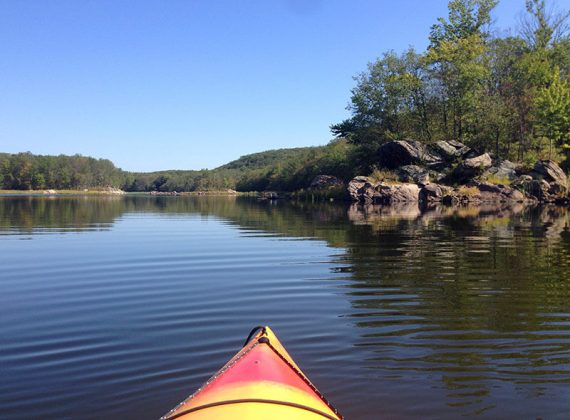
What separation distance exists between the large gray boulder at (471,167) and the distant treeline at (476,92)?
4783 millimetres

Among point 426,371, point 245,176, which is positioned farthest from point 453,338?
point 245,176

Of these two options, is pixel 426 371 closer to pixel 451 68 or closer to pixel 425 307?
pixel 425 307

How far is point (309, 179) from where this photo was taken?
96375mm

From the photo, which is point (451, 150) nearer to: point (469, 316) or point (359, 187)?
point (359, 187)

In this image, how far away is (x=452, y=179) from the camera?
51875 millimetres

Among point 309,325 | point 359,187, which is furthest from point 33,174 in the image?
point 309,325

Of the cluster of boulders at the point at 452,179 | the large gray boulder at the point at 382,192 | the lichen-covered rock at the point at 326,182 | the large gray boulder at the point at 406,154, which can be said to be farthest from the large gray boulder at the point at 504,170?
the lichen-covered rock at the point at 326,182

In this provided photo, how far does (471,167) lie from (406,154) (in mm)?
7795

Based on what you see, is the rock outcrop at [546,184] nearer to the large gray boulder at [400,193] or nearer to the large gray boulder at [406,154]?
the large gray boulder at [406,154]

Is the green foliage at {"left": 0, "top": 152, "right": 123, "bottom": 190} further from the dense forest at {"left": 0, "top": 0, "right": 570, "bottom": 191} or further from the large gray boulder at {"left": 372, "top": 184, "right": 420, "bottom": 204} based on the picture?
the large gray boulder at {"left": 372, "top": 184, "right": 420, "bottom": 204}

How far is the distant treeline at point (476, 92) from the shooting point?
52344 millimetres

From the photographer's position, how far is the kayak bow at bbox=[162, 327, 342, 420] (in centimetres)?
329

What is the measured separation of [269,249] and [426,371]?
36.7 feet

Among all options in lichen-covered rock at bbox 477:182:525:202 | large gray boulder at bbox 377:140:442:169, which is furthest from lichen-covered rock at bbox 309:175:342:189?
lichen-covered rock at bbox 477:182:525:202
